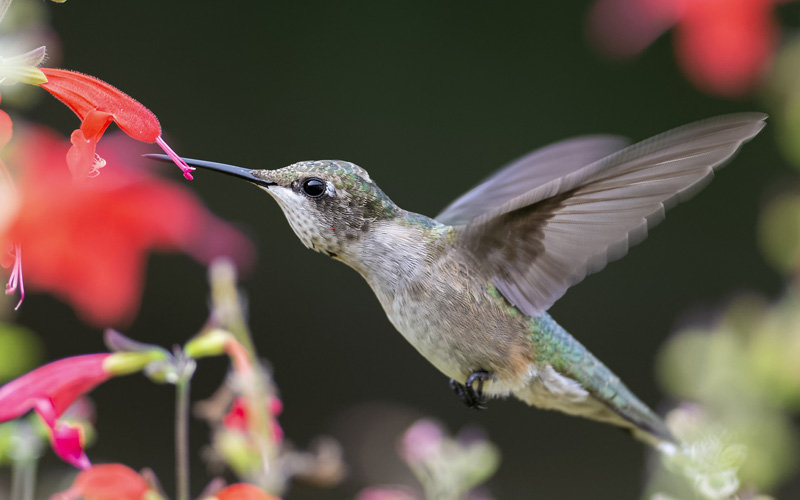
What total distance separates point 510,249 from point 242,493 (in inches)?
25.1

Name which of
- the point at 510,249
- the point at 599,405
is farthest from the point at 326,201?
the point at 599,405

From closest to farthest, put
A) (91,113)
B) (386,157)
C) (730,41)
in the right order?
(91,113)
(730,41)
(386,157)

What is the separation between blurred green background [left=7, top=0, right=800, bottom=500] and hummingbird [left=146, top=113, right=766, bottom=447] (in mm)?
2692

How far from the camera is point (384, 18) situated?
4457 mm

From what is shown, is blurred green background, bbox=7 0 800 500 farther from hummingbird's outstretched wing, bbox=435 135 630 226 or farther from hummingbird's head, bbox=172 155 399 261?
hummingbird's head, bbox=172 155 399 261

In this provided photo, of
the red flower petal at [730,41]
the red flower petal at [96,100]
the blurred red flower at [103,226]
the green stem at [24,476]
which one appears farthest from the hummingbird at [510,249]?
the red flower petal at [730,41]

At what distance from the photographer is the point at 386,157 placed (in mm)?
4578

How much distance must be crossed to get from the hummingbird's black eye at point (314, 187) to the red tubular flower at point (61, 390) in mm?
375

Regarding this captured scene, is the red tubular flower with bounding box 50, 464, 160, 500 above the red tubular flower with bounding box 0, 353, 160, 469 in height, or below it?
below

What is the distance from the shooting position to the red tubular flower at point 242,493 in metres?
1.15

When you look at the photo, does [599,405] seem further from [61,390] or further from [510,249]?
[61,390]

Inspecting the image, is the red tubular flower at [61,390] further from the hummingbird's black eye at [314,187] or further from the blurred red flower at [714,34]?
the blurred red flower at [714,34]

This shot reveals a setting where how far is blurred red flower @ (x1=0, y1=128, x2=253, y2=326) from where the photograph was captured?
5.50 ft

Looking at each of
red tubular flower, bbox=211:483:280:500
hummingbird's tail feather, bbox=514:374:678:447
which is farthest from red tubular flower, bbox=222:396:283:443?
hummingbird's tail feather, bbox=514:374:678:447
